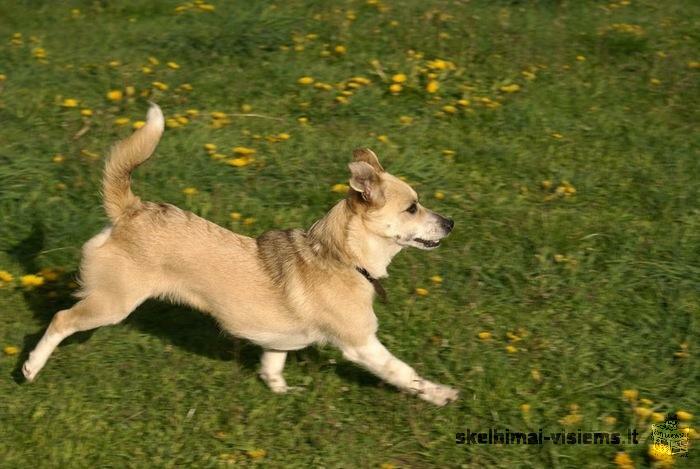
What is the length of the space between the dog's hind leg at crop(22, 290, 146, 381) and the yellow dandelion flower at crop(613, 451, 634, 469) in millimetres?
2584

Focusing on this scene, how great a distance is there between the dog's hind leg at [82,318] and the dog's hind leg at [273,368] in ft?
2.60

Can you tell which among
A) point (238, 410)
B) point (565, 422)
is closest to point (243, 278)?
point (238, 410)

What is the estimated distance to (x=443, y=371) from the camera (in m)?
4.91

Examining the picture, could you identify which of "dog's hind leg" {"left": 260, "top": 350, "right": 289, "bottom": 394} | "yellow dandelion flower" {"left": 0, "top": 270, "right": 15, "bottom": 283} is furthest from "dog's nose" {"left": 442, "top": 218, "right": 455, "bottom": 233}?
"yellow dandelion flower" {"left": 0, "top": 270, "right": 15, "bottom": 283}

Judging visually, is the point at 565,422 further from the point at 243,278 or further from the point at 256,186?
the point at 256,186

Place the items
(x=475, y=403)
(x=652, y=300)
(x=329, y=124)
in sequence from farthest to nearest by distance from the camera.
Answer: (x=329, y=124)
(x=652, y=300)
(x=475, y=403)

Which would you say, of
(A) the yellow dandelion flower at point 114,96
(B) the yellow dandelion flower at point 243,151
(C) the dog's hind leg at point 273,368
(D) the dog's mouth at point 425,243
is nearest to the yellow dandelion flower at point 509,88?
(B) the yellow dandelion flower at point 243,151

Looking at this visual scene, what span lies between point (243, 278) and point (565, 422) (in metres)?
1.86

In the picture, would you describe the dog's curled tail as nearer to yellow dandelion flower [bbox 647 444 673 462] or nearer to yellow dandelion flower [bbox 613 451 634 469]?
yellow dandelion flower [bbox 613 451 634 469]

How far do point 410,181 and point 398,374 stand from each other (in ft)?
7.40

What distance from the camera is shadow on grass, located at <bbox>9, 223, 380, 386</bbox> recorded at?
5102 mm

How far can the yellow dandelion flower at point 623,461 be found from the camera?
13.6 ft

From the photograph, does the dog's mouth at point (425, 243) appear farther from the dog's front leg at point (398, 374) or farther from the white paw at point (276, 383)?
the white paw at point (276, 383)

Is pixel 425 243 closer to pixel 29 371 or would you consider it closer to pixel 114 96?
pixel 29 371
